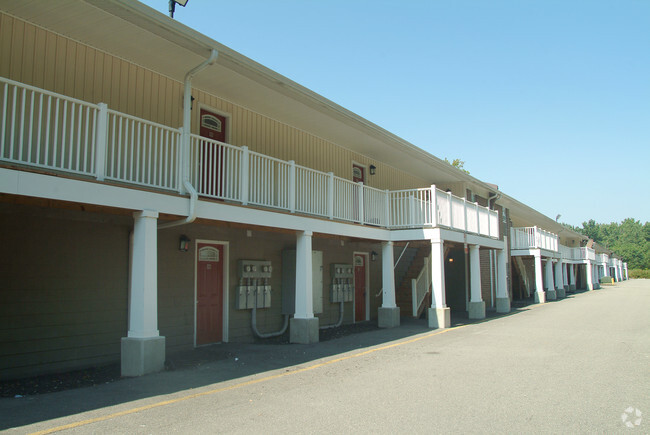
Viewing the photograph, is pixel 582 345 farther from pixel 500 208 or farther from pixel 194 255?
pixel 500 208

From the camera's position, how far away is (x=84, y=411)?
559 cm

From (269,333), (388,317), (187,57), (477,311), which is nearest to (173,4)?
(187,57)

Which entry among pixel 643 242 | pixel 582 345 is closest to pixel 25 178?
pixel 582 345

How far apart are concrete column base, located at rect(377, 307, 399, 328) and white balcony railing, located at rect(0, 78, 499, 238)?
2.41m

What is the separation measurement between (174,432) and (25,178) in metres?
3.72

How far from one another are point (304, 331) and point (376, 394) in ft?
16.1

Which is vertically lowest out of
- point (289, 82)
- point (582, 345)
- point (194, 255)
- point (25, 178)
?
point (582, 345)

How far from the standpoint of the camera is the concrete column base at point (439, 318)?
13.9 m

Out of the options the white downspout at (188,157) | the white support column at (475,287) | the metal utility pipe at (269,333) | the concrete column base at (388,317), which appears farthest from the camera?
the white support column at (475,287)

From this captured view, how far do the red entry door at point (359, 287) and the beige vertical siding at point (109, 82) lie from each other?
16.1 ft

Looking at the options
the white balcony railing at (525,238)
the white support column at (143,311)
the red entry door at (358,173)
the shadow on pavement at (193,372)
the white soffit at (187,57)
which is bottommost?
the shadow on pavement at (193,372)

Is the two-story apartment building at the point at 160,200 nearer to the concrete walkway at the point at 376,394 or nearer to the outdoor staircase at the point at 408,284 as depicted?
the concrete walkway at the point at 376,394

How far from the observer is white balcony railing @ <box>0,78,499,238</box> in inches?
308

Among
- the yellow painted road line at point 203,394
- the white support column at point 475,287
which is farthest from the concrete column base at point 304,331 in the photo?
the white support column at point 475,287
